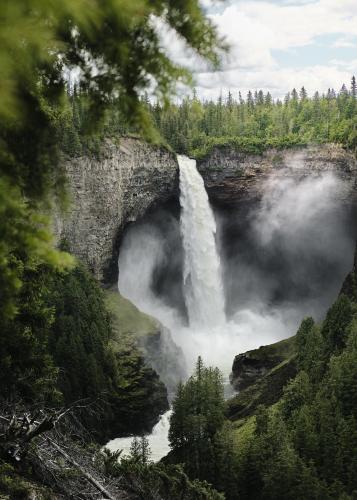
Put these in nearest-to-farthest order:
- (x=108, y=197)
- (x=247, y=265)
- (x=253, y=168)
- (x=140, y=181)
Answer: (x=108, y=197) → (x=140, y=181) → (x=253, y=168) → (x=247, y=265)

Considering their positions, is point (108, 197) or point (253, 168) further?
point (253, 168)

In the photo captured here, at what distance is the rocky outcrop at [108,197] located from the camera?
4666cm

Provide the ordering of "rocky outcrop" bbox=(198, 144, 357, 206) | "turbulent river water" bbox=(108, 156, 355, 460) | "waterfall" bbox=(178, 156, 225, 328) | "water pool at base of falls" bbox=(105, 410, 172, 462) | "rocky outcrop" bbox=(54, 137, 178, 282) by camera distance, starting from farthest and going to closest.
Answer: "rocky outcrop" bbox=(198, 144, 357, 206) → "waterfall" bbox=(178, 156, 225, 328) → "turbulent river water" bbox=(108, 156, 355, 460) → "rocky outcrop" bbox=(54, 137, 178, 282) → "water pool at base of falls" bbox=(105, 410, 172, 462)

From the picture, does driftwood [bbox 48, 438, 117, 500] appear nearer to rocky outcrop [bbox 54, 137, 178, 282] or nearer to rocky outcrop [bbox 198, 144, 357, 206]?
rocky outcrop [bbox 54, 137, 178, 282]

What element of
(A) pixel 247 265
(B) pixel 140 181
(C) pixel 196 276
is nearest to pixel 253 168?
(A) pixel 247 265

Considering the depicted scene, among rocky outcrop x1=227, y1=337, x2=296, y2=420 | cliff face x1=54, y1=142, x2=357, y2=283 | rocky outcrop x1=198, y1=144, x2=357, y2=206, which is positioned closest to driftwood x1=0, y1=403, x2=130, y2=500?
rocky outcrop x1=227, y1=337, x2=296, y2=420

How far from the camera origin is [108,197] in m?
48.1

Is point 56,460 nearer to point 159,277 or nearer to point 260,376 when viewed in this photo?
point 260,376

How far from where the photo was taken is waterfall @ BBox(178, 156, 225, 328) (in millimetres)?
55094

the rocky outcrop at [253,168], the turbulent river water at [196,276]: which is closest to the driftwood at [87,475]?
the turbulent river water at [196,276]

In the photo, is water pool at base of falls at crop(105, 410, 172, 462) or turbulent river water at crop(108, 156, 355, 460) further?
turbulent river water at crop(108, 156, 355, 460)

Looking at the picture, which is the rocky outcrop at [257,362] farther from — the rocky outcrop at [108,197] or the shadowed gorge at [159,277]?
the rocky outcrop at [108,197]

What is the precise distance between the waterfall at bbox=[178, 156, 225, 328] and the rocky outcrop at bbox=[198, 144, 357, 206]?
4367mm

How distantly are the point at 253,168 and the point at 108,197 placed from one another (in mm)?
19907
